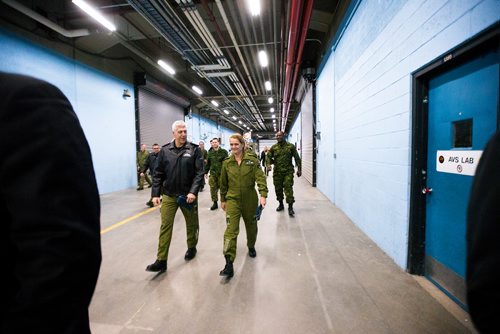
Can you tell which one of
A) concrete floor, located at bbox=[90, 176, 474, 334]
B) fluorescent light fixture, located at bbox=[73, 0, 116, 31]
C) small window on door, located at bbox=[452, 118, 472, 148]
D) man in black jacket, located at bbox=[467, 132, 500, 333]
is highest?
fluorescent light fixture, located at bbox=[73, 0, 116, 31]

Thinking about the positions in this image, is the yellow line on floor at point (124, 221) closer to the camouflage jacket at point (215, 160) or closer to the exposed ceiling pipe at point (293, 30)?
the camouflage jacket at point (215, 160)

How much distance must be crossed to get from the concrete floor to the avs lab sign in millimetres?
1188

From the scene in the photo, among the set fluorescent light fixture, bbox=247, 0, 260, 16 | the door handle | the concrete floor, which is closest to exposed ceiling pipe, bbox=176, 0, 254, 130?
fluorescent light fixture, bbox=247, 0, 260, 16

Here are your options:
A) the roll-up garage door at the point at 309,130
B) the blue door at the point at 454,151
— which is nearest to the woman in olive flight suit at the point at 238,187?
the blue door at the point at 454,151

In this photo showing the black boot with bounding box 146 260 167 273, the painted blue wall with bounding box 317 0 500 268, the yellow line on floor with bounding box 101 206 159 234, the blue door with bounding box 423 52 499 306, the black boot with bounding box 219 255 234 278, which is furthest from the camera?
the yellow line on floor with bounding box 101 206 159 234

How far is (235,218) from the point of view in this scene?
9.38ft

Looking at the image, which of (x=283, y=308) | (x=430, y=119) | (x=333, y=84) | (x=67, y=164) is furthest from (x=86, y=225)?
(x=333, y=84)

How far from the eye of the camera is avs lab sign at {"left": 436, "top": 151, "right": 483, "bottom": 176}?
6.29 ft

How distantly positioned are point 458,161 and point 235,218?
2.23 meters

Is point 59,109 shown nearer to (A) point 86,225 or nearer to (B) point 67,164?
(B) point 67,164

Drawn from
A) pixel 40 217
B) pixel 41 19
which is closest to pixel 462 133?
pixel 40 217

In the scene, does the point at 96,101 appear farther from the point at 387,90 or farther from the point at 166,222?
the point at 387,90

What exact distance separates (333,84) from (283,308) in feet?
16.9

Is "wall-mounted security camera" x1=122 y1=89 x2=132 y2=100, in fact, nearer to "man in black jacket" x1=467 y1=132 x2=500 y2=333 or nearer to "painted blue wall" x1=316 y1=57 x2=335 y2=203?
"painted blue wall" x1=316 y1=57 x2=335 y2=203
